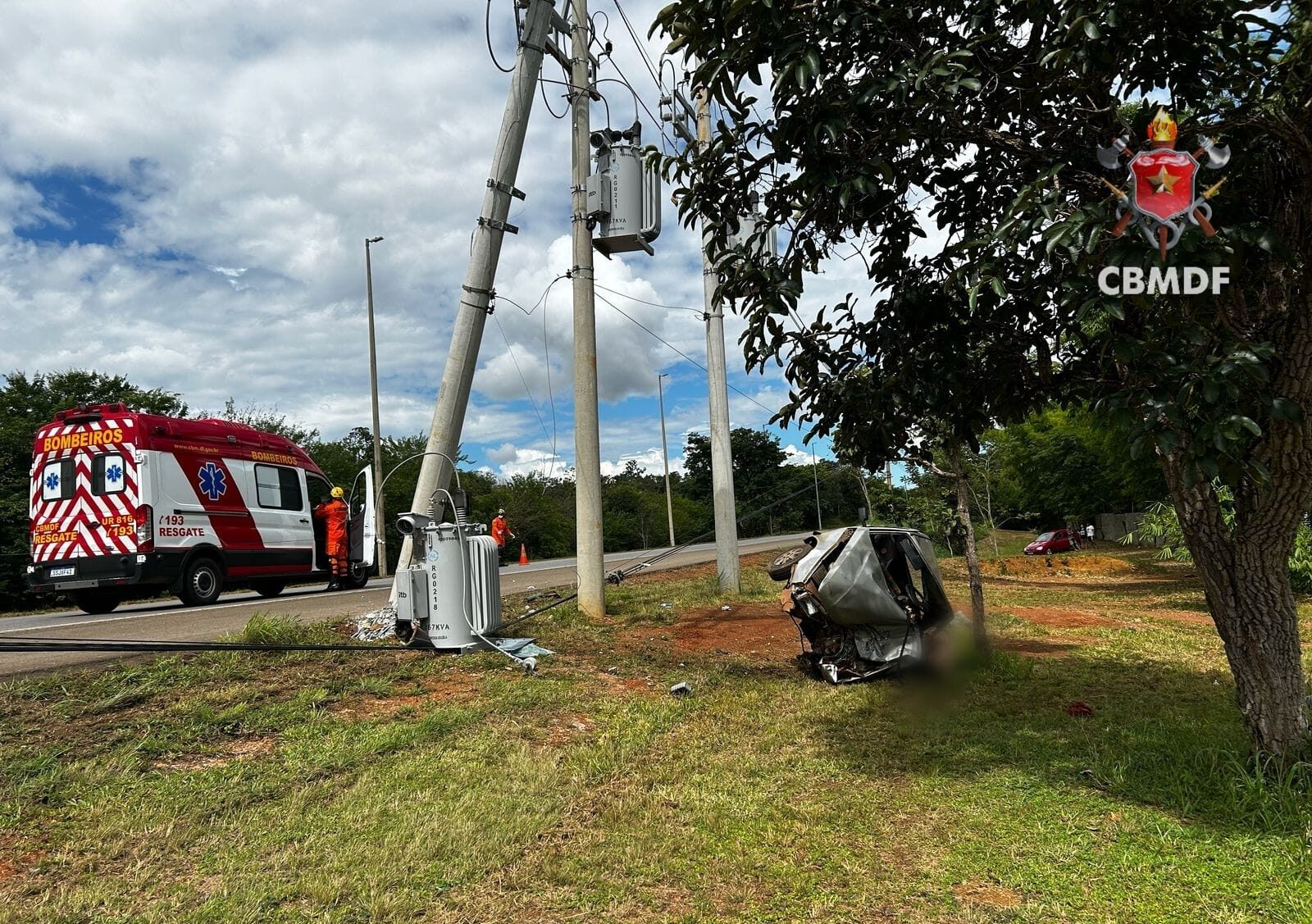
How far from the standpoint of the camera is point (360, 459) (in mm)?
35188

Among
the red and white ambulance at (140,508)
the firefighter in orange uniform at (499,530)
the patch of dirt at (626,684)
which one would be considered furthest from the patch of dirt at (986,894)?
the red and white ambulance at (140,508)

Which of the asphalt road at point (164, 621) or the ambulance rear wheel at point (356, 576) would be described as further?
the ambulance rear wheel at point (356, 576)

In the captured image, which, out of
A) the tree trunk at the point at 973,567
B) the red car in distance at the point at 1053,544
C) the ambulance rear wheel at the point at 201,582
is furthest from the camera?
the red car in distance at the point at 1053,544

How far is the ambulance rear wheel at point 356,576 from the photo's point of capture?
598 inches

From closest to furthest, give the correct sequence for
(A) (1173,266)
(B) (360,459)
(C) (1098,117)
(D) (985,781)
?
1. (A) (1173,266)
2. (C) (1098,117)
3. (D) (985,781)
4. (B) (360,459)

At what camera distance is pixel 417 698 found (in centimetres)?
621

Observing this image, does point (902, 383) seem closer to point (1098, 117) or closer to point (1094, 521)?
point (1098, 117)

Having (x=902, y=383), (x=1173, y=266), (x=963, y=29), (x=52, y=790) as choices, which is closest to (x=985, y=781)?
(x=902, y=383)

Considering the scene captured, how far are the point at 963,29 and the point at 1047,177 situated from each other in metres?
1.06

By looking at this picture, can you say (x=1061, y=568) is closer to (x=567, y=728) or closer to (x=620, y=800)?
(x=567, y=728)

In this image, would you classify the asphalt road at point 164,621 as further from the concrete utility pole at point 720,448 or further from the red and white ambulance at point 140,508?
the concrete utility pole at point 720,448

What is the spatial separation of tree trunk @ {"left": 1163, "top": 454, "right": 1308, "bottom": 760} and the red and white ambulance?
8974 mm

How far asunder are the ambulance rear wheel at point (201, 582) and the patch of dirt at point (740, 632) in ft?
22.3

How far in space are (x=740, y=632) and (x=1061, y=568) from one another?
15.6 meters
